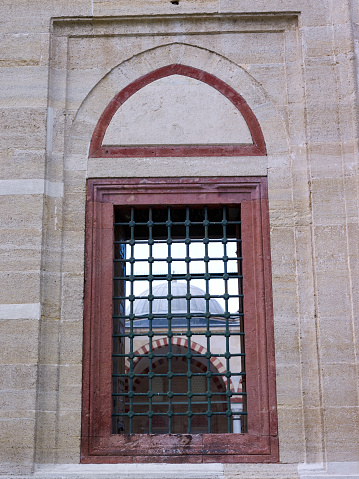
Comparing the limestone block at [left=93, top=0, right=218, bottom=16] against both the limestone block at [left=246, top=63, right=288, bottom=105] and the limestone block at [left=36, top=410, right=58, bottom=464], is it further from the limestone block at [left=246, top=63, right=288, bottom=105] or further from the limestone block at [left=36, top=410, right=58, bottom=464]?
the limestone block at [left=36, top=410, right=58, bottom=464]

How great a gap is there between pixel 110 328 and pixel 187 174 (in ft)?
3.92

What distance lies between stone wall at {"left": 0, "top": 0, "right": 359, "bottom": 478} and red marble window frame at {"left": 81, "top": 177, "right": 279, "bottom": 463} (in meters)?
0.07

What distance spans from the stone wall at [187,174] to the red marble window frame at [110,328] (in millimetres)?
71

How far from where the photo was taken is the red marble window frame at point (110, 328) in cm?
419

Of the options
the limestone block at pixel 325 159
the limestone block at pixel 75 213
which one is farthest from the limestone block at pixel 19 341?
the limestone block at pixel 325 159

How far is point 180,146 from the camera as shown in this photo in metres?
4.73

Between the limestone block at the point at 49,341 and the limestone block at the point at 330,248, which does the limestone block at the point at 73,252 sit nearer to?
the limestone block at the point at 49,341

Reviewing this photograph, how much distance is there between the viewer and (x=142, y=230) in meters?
5.48

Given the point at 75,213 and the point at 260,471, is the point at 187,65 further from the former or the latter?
the point at 260,471

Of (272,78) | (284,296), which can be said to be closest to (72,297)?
(284,296)

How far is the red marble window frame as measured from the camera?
4.19m

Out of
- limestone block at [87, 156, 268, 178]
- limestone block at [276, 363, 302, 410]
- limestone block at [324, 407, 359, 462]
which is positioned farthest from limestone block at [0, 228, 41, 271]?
limestone block at [324, 407, 359, 462]

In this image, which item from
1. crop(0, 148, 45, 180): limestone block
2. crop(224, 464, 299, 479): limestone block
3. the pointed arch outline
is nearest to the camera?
crop(224, 464, 299, 479): limestone block

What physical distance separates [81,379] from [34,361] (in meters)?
0.32
